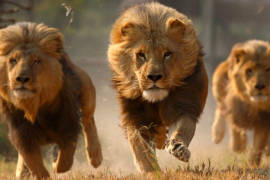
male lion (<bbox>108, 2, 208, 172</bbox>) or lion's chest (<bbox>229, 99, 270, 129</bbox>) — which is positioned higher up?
male lion (<bbox>108, 2, 208, 172</bbox>)

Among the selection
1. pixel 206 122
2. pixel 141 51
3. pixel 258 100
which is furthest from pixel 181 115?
pixel 206 122

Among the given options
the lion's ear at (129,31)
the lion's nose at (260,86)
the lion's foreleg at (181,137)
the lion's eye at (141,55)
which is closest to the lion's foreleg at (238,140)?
the lion's nose at (260,86)

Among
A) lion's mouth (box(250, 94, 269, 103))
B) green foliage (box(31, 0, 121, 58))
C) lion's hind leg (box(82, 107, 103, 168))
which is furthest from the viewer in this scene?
green foliage (box(31, 0, 121, 58))

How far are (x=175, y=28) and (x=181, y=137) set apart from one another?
0.87m

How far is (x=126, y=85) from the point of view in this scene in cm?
510

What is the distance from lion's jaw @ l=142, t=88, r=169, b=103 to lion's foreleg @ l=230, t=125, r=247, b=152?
3.90 m

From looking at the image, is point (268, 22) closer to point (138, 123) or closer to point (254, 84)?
point (254, 84)

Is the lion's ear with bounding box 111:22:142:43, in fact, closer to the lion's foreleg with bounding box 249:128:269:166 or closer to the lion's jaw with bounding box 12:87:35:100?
the lion's jaw with bounding box 12:87:35:100

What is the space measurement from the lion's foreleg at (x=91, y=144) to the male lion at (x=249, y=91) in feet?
5.53

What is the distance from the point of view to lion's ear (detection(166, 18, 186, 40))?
16.3 ft

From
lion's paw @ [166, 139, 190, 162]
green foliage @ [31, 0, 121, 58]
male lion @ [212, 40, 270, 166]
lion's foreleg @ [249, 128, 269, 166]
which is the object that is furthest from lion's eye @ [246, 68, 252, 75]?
green foliage @ [31, 0, 121, 58]

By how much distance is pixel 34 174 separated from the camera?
17.1 feet

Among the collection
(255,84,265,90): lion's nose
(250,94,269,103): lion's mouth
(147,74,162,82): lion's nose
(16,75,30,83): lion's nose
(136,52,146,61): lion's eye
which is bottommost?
(250,94,269,103): lion's mouth

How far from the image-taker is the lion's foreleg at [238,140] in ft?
28.3
